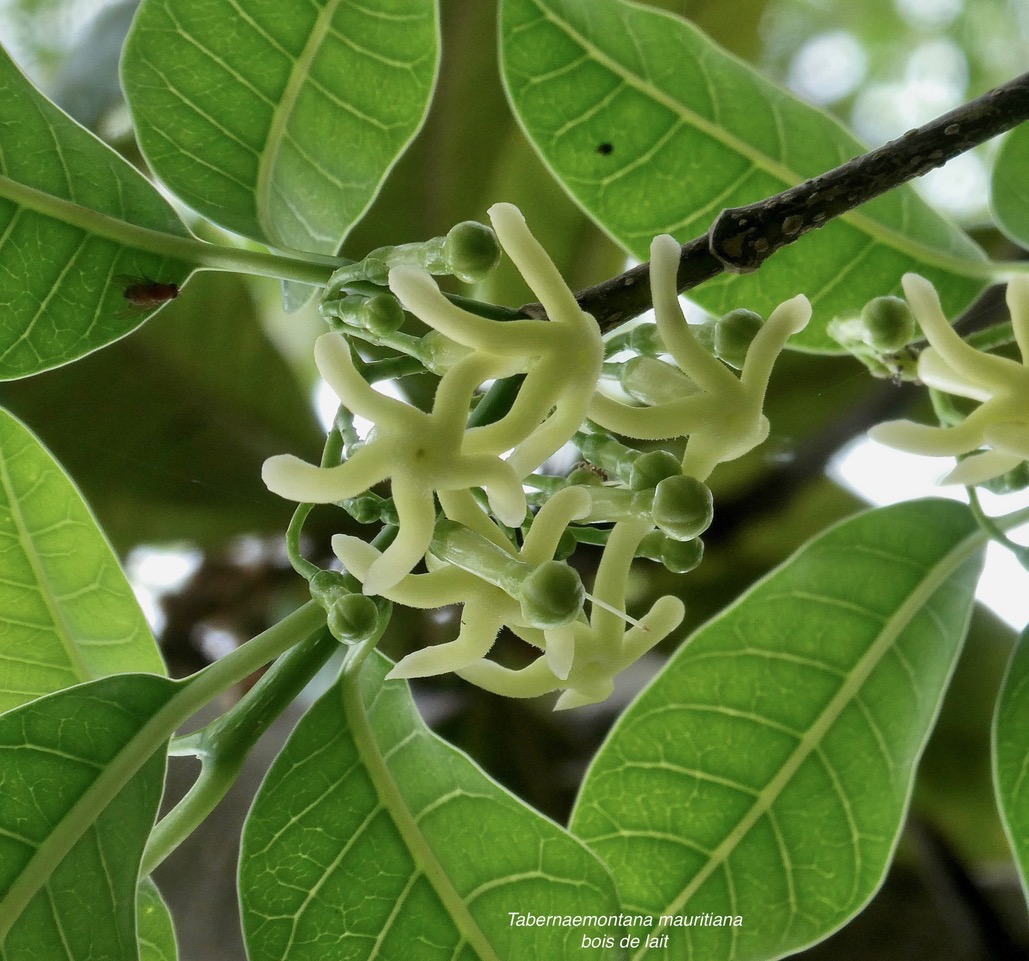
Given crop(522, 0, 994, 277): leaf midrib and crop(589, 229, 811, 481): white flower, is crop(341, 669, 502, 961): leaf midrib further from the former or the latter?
crop(522, 0, 994, 277): leaf midrib

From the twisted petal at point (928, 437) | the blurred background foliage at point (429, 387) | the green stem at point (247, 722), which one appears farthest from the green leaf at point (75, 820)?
the blurred background foliage at point (429, 387)

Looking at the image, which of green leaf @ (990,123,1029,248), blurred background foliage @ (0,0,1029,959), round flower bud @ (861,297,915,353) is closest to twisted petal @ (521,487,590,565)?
round flower bud @ (861,297,915,353)

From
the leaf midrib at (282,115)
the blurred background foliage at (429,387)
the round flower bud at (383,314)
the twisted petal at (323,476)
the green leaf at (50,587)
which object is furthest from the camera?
the blurred background foliage at (429,387)

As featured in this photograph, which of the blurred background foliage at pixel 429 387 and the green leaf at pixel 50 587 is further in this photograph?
the blurred background foliage at pixel 429 387

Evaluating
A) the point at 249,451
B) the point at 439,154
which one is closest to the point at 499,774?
the point at 249,451

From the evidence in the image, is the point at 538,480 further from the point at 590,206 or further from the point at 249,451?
the point at 249,451

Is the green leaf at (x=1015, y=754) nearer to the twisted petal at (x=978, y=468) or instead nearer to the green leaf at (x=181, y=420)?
the twisted petal at (x=978, y=468)
